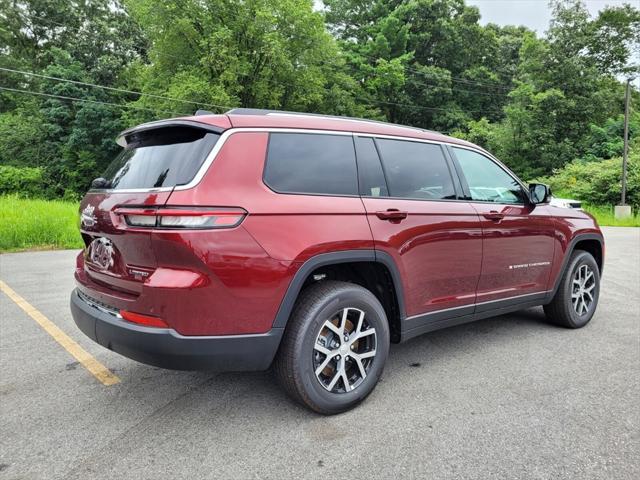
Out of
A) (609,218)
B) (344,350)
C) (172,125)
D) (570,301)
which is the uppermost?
(172,125)

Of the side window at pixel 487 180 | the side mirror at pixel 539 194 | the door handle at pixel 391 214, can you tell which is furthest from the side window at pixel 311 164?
the side mirror at pixel 539 194

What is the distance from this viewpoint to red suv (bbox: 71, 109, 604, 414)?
7.58 ft

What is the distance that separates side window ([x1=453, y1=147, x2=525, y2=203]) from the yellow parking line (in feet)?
10.0

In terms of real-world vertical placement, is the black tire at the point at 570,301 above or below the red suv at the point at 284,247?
below

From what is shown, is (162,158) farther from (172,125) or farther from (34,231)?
(34,231)

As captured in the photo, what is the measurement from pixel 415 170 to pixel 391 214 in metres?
0.54

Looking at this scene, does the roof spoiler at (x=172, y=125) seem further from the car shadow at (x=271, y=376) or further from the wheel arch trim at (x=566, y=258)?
the wheel arch trim at (x=566, y=258)

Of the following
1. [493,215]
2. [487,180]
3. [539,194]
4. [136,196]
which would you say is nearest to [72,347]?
[136,196]

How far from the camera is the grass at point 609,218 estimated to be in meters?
18.8

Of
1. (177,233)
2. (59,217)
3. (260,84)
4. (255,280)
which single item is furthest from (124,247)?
(260,84)

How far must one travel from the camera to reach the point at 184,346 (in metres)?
2.30

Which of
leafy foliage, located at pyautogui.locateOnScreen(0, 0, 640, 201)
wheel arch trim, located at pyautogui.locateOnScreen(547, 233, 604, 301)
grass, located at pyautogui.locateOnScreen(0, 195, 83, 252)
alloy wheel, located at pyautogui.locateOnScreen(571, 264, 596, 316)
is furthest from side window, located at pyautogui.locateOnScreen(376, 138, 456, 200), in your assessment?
leafy foliage, located at pyautogui.locateOnScreen(0, 0, 640, 201)

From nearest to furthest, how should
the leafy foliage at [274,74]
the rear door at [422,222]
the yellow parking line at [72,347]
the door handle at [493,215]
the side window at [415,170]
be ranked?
the rear door at [422,222], the side window at [415,170], the yellow parking line at [72,347], the door handle at [493,215], the leafy foliage at [274,74]

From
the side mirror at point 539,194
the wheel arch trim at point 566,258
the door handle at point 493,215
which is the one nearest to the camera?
the door handle at point 493,215
